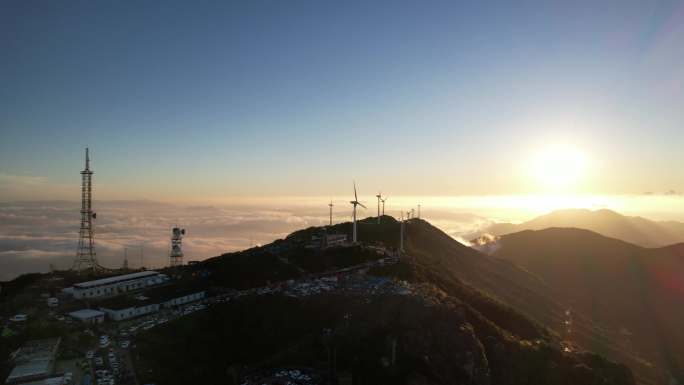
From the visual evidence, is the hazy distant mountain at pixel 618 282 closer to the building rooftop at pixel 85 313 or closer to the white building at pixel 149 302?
the white building at pixel 149 302

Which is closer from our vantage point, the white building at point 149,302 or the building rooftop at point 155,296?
the white building at point 149,302

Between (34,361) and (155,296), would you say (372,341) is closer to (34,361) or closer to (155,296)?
(155,296)

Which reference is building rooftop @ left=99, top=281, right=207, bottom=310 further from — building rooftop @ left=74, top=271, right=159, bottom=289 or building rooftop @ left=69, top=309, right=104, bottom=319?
building rooftop @ left=74, top=271, right=159, bottom=289

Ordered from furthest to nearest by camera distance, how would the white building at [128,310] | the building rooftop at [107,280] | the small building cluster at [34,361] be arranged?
1. the building rooftop at [107,280]
2. the white building at [128,310]
3. the small building cluster at [34,361]

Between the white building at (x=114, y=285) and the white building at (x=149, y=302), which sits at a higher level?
the white building at (x=114, y=285)

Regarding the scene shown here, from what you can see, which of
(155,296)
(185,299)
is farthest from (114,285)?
(185,299)

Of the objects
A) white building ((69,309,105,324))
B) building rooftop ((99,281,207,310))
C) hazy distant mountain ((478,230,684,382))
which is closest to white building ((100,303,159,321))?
building rooftop ((99,281,207,310))

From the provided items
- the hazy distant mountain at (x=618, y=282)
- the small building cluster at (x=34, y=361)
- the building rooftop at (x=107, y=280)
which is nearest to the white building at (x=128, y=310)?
the small building cluster at (x=34, y=361)

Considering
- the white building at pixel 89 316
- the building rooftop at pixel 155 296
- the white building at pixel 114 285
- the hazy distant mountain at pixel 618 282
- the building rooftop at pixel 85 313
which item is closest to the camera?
the white building at pixel 89 316
